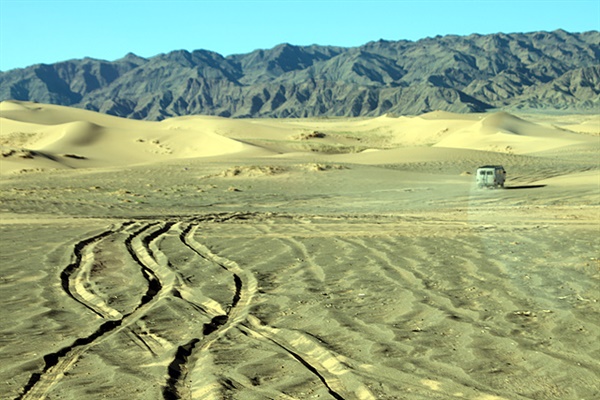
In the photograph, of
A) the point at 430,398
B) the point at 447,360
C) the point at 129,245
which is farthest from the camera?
the point at 129,245

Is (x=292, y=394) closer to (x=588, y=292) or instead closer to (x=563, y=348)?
(x=563, y=348)

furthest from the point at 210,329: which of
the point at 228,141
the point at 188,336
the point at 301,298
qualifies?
the point at 228,141

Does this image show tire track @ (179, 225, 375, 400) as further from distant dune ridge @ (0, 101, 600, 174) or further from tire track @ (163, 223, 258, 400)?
distant dune ridge @ (0, 101, 600, 174)

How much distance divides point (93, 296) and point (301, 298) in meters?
2.26

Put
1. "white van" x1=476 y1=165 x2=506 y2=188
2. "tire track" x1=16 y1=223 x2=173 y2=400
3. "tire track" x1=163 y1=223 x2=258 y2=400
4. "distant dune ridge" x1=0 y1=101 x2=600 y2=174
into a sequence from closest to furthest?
"tire track" x1=163 y1=223 x2=258 y2=400 → "tire track" x1=16 y1=223 x2=173 y2=400 → "white van" x1=476 y1=165 x2=506 y2=188 → "distant dune ridge" x1=0 y1=101 x2=600 y2=174

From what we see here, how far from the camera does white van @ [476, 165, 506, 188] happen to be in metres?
25.9

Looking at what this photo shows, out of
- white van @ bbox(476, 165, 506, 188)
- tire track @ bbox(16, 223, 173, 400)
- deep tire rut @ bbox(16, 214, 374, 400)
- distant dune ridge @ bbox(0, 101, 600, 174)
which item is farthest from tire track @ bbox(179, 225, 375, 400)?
distant dune ridge @ bbox(0, 101, 600, 174)

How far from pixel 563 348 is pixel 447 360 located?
106cm

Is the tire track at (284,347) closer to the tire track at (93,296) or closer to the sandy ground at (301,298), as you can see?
the sandy ground at (301,298)

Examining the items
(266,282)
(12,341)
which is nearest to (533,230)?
(266,282)

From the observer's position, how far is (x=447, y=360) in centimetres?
612

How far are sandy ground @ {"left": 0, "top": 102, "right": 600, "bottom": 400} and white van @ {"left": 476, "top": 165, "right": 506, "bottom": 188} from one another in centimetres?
249

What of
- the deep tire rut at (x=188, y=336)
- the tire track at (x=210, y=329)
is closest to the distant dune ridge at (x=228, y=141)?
the deep tire rut at (x=188, y=336)

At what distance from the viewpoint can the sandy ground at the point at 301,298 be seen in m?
5.71
